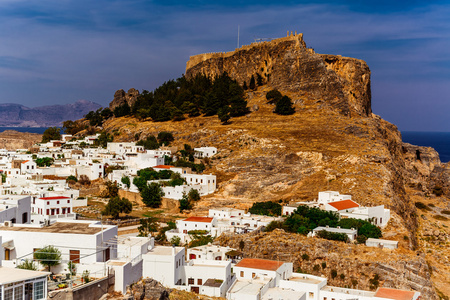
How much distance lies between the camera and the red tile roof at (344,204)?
1523 inches

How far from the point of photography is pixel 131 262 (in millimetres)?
14172

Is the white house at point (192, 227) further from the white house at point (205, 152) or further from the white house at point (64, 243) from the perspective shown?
the white house at point (64, 243)

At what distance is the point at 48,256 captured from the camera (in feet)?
45.6

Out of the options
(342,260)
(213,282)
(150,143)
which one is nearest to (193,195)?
(150,143)

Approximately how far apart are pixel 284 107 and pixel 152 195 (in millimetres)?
25653

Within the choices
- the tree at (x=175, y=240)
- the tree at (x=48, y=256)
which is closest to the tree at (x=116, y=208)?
the tree at (x=175, y=240)

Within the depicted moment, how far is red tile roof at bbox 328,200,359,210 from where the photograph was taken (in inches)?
1523

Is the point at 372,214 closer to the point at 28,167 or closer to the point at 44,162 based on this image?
the point at 28,167

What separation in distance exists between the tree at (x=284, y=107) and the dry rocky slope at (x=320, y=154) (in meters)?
1.40

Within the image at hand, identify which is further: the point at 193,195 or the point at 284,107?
the point at 284,107

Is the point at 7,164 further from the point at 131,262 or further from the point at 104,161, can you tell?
the point at 131,262

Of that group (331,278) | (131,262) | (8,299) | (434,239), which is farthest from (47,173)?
(8,299)

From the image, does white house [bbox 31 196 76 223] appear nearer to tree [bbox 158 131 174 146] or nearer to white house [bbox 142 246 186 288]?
white house [bbox 142 246 186 288]

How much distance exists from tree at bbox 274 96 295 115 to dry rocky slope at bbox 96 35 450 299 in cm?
140
